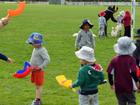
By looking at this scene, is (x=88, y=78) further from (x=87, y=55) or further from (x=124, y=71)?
(x=124, y=71)

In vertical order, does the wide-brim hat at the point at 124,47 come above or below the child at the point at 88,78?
above

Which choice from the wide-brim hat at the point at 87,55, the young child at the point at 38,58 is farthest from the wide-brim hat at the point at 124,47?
the young child at the point at 38,58

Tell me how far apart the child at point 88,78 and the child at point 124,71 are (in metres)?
0.26

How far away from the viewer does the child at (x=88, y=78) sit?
288 inches

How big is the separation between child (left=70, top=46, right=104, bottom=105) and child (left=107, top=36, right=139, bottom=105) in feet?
0.84

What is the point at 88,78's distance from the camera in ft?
24.1

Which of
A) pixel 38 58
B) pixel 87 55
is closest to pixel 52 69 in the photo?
pixel 38 58

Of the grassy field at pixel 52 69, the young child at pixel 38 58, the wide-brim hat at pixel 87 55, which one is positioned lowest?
the grassy field at pixel 52 69

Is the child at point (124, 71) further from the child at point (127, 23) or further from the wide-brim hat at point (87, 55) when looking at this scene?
the child at point (127, 23)

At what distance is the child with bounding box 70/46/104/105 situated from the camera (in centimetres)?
732

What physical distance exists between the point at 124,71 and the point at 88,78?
59 cm

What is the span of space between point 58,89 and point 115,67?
3791 millimetres

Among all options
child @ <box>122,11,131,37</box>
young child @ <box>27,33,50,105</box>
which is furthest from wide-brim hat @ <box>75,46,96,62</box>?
child @ <box>122,11,131,37</box>

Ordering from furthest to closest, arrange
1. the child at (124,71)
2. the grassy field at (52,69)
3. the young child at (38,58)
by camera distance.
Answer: the grassy field at (52,69) < the young child at (38,58) < the child at (124,71)
